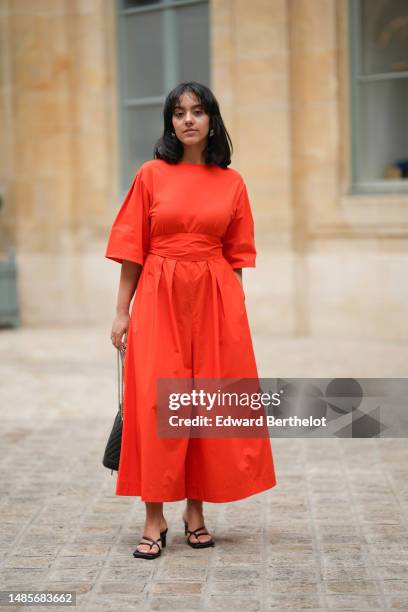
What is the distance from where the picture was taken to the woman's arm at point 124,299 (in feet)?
13.3

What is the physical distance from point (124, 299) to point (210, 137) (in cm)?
74

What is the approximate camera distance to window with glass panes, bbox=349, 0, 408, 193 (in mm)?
10438

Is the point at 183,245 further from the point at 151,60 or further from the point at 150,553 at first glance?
the point at 151,60

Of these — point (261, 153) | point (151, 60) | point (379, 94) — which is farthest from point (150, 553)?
point (151, 60)

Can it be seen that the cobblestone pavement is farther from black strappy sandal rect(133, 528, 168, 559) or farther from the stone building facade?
the stone building facade

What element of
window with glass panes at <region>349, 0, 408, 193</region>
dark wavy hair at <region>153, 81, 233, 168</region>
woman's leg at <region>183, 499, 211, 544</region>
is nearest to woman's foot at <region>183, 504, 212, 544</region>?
woman's leg at <region>183, 499, 211, 544</region>

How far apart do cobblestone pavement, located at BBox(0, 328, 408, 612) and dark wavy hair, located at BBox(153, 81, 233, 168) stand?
1.58m

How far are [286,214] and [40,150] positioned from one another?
331 centimetres

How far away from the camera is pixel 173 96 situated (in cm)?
401

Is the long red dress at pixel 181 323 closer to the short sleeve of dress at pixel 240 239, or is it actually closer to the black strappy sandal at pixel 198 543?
the short sleeve of dress at pixel 240 239

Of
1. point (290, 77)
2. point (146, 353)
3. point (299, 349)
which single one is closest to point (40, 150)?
point (290, 77)

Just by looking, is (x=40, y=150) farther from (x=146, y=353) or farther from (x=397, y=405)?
(x=146, y=353)

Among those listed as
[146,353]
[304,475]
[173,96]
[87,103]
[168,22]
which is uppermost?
[168,22]

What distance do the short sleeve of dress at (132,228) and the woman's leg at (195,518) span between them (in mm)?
1007
